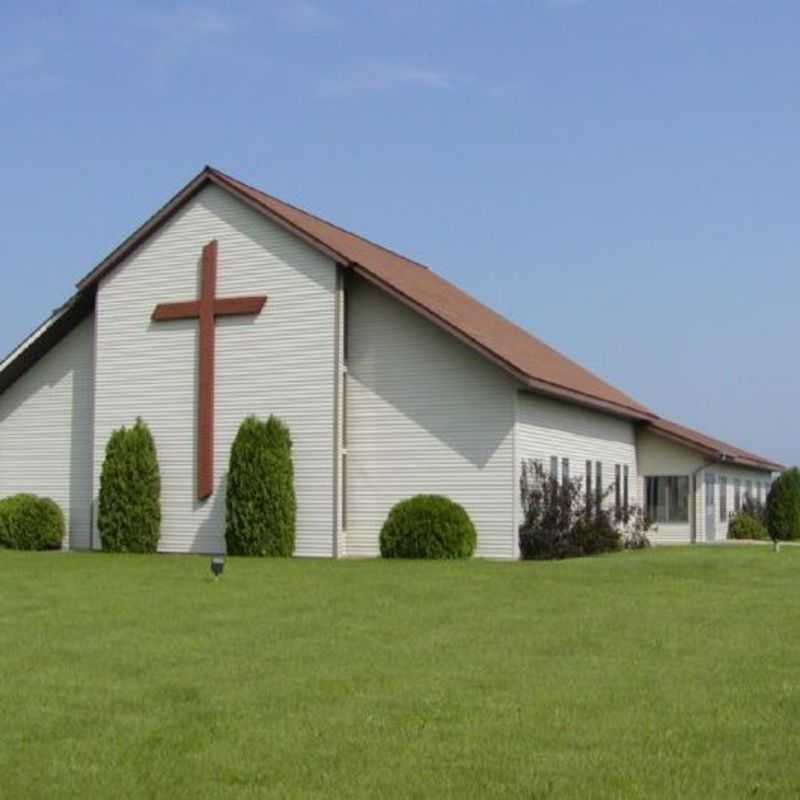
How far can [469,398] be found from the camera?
96.1 ft

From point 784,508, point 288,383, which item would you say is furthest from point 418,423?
point 784,508

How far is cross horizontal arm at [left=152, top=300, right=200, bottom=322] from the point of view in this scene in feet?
104

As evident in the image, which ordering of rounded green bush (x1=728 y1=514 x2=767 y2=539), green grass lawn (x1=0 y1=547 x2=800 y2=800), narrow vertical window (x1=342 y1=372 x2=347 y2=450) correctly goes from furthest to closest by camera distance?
rounded green bush (x1=728 y1=514 x2=767 y2=539)
narrow vertical window (x1=342 y1=372 x2=347 y2=450)
green grass lawn (x1=0 y1=547 x2=800 y2=800)

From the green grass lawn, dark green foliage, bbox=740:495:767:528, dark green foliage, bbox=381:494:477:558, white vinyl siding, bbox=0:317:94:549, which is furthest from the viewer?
dark green foliage, bbox=740:495:767:528

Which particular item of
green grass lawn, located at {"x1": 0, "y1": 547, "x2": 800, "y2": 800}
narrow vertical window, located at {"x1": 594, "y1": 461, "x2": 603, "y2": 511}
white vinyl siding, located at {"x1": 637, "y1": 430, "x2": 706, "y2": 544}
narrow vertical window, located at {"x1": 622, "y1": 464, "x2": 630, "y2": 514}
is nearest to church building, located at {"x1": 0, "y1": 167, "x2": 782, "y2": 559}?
narrow vertical window, located at {"x1": 594, "y1": 461, "x2": 603, "y2": 511}

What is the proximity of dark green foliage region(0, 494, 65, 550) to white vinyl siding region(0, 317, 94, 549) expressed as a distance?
56cm

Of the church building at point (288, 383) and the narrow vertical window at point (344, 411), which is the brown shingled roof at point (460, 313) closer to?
the church building at point (288, 383)

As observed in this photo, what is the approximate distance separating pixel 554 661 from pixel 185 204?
21.4 meters

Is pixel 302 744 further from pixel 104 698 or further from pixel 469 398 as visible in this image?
pixel 469 398

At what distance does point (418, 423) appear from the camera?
1171 inches

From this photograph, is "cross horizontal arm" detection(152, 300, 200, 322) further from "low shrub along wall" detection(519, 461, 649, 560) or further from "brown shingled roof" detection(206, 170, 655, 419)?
"low shrub along wall" detection(519, 461, 649, 560)

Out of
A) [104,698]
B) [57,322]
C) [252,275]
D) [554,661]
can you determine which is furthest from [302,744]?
[57,322]

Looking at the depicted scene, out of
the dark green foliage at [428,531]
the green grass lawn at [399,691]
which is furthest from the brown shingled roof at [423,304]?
the green grass lawn at [399,691]

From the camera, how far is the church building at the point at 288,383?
2934 centimetres
